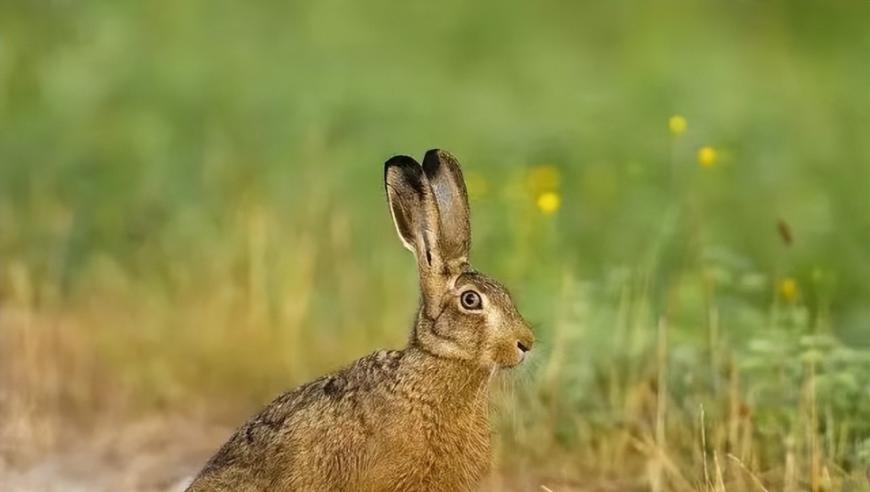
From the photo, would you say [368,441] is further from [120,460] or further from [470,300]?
[120,460]

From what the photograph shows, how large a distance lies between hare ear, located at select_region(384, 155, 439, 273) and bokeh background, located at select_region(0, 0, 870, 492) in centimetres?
54

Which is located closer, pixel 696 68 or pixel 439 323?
pixel 439 323

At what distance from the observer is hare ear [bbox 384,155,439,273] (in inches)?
256

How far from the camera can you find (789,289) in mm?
8148

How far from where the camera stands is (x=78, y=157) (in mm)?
10156

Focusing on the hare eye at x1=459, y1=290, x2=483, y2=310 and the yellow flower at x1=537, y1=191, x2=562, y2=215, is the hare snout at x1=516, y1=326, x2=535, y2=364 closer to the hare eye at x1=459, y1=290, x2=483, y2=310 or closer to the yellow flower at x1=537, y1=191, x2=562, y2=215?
the hare eye at x1=459, y1=290, x2=483, y2=310

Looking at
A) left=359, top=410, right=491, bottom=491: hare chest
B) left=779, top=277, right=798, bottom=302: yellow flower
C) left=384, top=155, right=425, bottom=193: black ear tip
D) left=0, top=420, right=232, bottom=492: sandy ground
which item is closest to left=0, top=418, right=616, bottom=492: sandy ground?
left=0, top=420, right=232, bottom=492: sandy ground

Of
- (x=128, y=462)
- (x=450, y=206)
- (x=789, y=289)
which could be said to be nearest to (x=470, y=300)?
(x=450, y=206)

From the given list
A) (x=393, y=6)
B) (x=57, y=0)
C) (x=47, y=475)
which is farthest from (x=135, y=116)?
(x=47, y=475)

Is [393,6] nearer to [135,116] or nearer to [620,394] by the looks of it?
[135,116]

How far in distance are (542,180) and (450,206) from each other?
2.89 metres

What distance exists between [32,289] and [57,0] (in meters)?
2.66

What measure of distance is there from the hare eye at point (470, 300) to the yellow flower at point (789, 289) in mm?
2170

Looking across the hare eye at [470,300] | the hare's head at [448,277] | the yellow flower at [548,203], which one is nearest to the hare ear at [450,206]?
the hare's head at [448,277]
